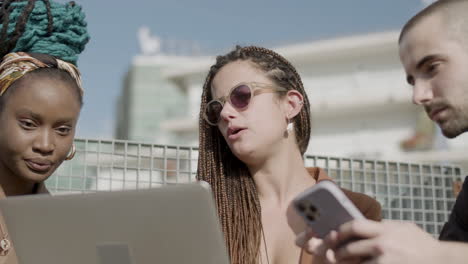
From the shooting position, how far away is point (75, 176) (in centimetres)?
296

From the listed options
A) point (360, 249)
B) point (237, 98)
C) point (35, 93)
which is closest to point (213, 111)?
point (237, 98)

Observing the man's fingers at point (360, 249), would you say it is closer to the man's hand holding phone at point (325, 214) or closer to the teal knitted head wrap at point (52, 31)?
the man's hand holding phone at point (325, 214)

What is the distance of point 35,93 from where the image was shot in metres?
2.27

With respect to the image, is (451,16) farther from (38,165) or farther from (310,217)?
(38,165)

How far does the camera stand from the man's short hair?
5.34 ft

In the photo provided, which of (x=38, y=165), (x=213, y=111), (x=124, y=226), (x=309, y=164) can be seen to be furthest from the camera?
(x=309, y=164)

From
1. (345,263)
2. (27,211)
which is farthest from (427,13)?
(27,211)

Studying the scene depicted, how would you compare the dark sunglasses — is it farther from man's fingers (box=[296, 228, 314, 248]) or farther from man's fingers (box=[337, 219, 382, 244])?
man's fingers (box=[337, 219, 382, 244])

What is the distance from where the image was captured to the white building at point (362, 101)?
2448cm

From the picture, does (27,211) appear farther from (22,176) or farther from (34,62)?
(34,62)

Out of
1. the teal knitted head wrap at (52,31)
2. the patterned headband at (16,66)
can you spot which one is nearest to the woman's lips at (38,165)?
the patterned headband at (16,66)

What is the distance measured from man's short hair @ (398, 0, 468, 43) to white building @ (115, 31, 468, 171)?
22.7 m

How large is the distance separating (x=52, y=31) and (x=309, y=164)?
157 centimetres

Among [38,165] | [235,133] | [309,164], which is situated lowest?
[309,164]
